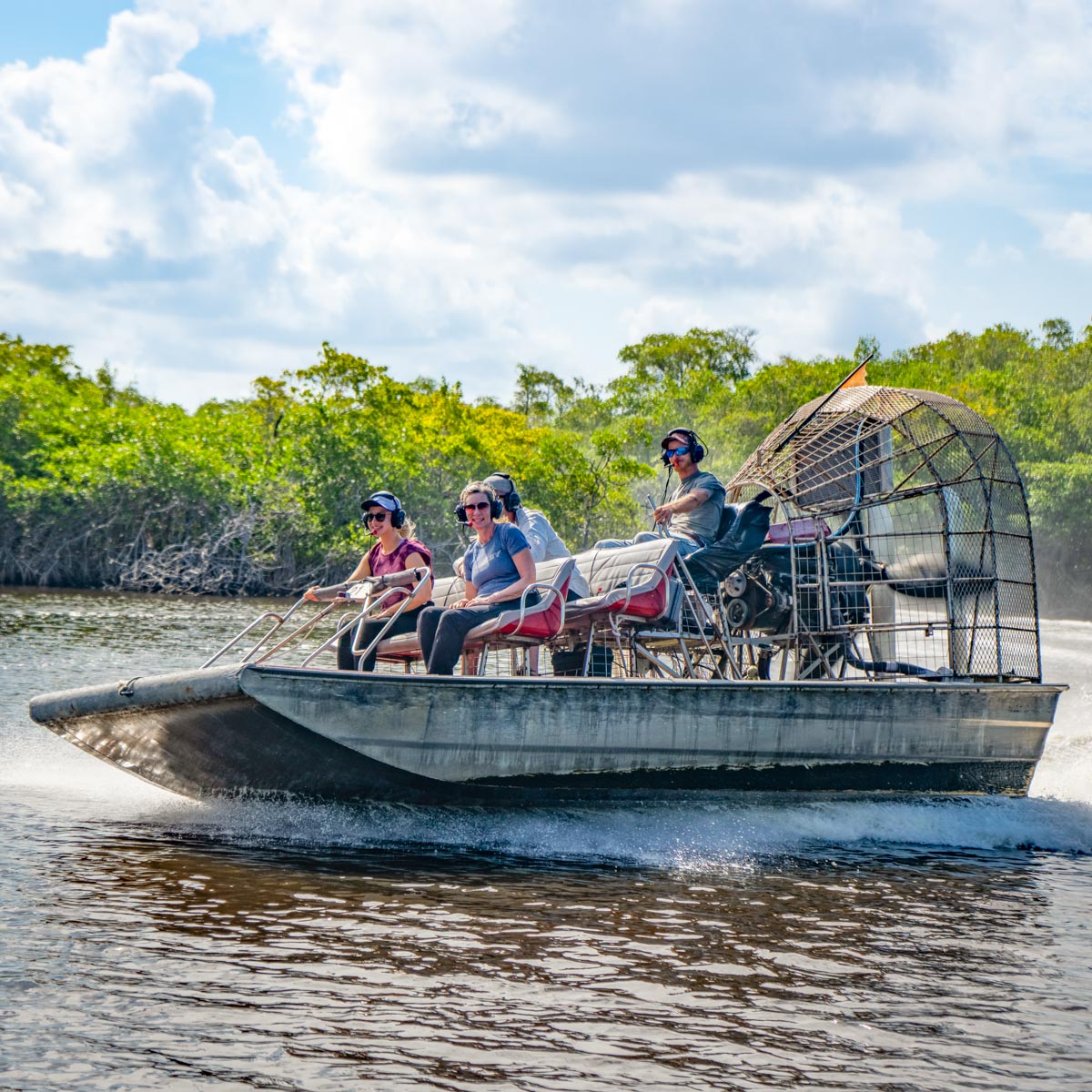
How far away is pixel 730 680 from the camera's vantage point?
930 centimetres

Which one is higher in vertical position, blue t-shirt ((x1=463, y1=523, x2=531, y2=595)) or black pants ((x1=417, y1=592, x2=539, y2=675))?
blue t-shirt ((x1=463, y1=523, x2=531, y2=595))

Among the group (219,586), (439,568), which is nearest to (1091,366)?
(439,568)

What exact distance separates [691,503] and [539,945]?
4560 millimetres

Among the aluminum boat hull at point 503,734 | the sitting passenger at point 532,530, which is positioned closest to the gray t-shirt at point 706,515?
the sitting passenger at point 532,530

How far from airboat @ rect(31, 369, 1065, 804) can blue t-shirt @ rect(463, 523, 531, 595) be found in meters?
0.25

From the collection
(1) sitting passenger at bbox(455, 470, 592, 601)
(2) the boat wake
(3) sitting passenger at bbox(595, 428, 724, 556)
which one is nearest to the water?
(2) the boat wake

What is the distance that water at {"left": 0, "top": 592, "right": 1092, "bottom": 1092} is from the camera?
198 inches

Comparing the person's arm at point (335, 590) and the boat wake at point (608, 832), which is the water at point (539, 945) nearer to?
the boat wake at point (608, 832)

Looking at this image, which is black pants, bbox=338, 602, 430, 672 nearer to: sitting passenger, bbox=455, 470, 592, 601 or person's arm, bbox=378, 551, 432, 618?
person's arm, bbox=378, 551, 432, 618

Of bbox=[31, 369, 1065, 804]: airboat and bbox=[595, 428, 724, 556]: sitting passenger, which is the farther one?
bbox=[595, 428, 724, 556]: sitting passenger

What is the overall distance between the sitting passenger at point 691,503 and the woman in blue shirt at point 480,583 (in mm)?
1675

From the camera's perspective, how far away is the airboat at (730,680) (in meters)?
8.17

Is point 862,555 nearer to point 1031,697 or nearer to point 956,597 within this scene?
point 956,597

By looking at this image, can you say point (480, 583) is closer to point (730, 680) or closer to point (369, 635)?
point (369, 635)
